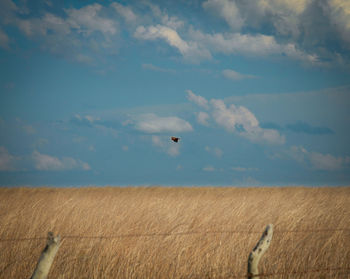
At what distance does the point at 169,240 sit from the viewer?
31.0 ft

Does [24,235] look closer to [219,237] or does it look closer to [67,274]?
[67,274]

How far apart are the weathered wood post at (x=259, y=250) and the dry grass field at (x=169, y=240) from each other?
2.55 meters

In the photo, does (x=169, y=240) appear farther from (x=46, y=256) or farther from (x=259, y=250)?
(x=46, y=256)

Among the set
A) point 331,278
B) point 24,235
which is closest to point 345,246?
point 331,278

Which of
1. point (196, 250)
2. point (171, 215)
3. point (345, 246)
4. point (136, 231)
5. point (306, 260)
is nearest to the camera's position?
point (196, 250)

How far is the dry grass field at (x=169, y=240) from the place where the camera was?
8.29 meters

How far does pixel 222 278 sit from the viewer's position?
7883 mm

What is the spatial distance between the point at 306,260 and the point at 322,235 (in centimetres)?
212

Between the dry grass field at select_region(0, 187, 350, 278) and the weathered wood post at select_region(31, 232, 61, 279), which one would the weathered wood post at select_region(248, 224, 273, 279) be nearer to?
the dry grass field at select_region(0, 187, 350, 278)

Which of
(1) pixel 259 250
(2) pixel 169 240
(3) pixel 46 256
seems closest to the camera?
(3) pixel 46 256

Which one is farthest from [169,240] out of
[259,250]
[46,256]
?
[46,256]

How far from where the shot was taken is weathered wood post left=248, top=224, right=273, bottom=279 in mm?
5465

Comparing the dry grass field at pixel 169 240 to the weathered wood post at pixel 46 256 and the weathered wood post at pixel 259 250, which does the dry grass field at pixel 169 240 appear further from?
the weathered wood post at pixel 46 256

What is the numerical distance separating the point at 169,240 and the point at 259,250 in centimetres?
423
